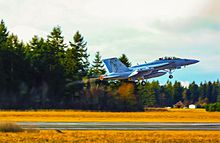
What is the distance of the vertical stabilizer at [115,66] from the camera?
79.6 m

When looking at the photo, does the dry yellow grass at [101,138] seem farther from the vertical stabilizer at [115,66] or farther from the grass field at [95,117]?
the vertical stabilizer at [115,66]

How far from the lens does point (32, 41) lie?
11881 cm

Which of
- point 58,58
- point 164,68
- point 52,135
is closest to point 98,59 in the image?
point 58,58

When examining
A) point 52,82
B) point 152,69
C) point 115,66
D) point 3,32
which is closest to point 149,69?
point 152,69

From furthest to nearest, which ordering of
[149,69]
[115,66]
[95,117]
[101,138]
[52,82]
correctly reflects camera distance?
[52,82], [115,66], [149,69], [95,117], [101,138]

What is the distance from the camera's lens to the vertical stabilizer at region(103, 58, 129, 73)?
7962 cm

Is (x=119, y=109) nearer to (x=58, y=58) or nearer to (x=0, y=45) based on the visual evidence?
(x=58, y=58)

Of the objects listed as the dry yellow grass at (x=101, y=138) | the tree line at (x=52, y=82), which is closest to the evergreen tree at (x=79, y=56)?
the tree line at (x=52, y=82)

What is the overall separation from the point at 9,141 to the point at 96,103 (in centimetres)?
7515

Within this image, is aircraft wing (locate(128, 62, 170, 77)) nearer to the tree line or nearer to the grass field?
the grass field

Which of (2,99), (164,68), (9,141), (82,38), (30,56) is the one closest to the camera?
(9,141)

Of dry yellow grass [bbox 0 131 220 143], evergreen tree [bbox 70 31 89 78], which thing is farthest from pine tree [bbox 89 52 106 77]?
dry yellow grass [bbox 0 131 220 143]

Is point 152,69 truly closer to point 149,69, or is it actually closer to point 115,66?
point 149,69

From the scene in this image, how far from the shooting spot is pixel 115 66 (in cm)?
8088
